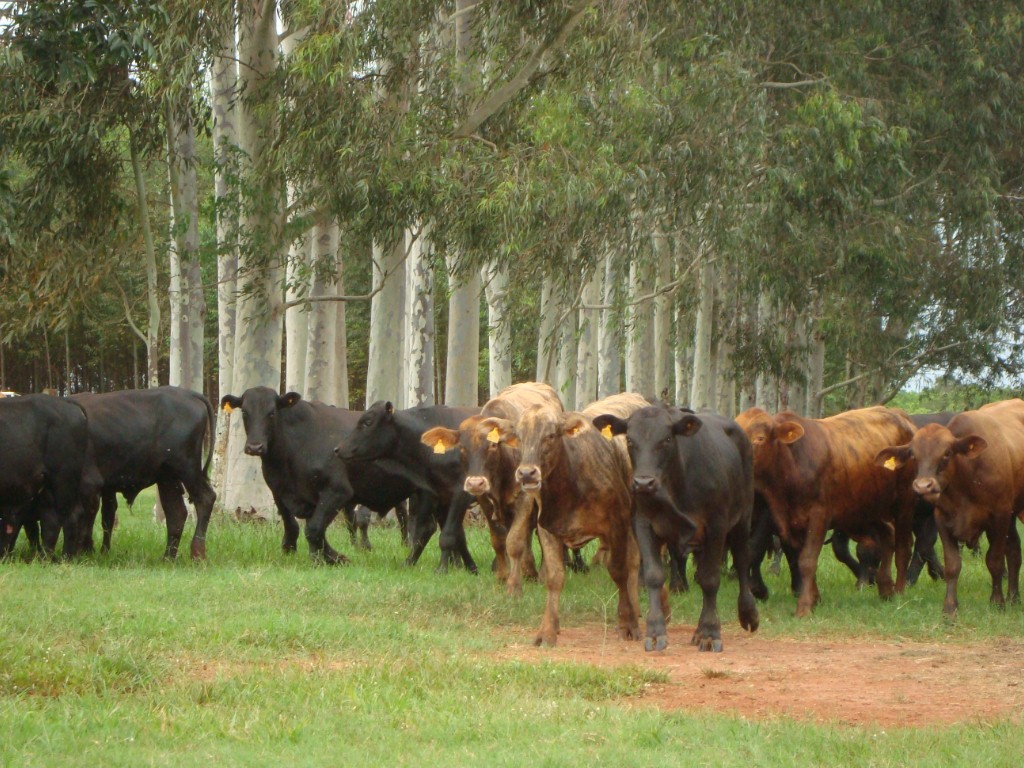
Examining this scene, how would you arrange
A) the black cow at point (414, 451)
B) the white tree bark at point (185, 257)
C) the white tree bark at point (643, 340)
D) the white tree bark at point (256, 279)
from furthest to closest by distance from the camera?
1. the white tree bark at point (643, 340)
2. the white tree bark at point (185, 257)
3. the white tree bark at point (256, 279)
4. the black cow at point (414, 451)

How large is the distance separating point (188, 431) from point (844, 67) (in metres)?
15.7

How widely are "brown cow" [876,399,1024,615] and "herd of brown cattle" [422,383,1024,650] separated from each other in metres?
0.01

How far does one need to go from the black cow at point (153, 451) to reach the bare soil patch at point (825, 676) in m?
5.22

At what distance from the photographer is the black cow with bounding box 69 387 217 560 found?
14.0 meters

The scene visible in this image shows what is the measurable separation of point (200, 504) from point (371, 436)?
181 cm

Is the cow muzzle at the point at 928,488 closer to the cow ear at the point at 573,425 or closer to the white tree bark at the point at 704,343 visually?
the cow ear at the point at 573,425

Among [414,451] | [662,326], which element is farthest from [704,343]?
[414,451]

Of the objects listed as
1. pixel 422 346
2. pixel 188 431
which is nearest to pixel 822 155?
pixel 422 346

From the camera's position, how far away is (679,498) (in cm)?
971

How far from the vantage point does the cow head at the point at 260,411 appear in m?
14.3

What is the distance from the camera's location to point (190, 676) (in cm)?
787

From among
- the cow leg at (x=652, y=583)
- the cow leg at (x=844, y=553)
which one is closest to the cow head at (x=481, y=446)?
the cow leg at (x=652, y=583)

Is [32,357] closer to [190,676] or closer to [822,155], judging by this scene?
[822,155]

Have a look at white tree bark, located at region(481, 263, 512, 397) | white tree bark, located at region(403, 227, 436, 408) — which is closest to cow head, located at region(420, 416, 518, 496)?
white tree bark, located at region(403, 227, 436, 408)
